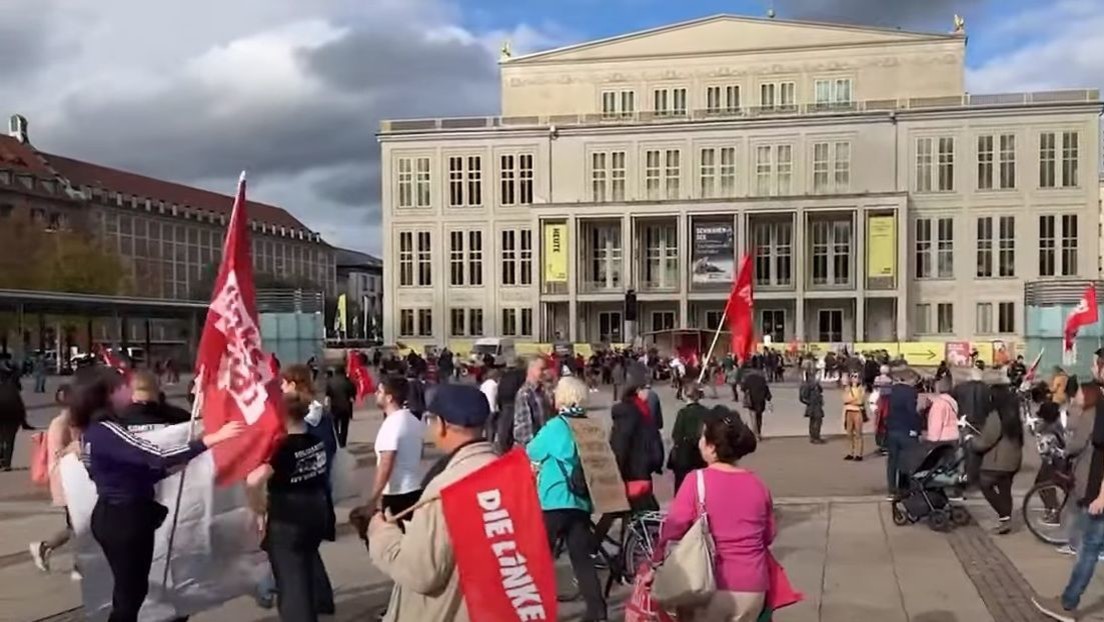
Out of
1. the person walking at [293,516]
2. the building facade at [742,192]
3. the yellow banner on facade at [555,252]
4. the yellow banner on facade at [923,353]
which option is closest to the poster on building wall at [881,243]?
the building facade at [742,192]

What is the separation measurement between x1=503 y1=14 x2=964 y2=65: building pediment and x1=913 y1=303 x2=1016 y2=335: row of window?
1722 centimetres

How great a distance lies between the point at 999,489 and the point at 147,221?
385ft

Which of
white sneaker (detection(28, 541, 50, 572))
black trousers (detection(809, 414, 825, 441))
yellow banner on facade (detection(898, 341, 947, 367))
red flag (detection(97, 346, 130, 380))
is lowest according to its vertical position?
yellow banner on facade (detection(898, 341, 947, 367))

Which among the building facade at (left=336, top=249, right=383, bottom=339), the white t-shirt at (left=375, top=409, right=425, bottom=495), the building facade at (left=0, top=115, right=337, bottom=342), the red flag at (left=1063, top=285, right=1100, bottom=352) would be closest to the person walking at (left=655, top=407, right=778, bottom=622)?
the white t-shirt at (left=375, top=409, right=425, bottom=495)

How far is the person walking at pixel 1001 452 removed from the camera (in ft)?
37.2

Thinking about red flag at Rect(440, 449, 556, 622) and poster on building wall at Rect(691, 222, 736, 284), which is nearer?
red flag at Rect(440, 449, 556, 622)

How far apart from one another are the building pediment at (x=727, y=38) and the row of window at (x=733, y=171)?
299 inches

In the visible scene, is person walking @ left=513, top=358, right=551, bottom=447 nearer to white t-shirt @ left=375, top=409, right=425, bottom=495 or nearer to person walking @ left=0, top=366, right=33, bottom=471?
white t-shirt @ left=375, top=409, right=425, bottom=495

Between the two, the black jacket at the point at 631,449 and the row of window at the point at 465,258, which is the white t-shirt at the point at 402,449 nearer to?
the black jacket at the point at 631,449

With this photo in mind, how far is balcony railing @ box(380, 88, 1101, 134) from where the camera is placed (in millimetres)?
66938

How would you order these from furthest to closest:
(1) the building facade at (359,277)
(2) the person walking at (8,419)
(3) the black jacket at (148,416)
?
(1) the building facade at (359,277)
(2) the person walking at (8,419)
(3) the black jacket at (148,416)

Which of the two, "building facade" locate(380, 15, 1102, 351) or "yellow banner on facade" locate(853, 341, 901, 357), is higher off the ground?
"building facade" locate(380, 15, 1102, 351)

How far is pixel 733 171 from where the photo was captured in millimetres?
69625

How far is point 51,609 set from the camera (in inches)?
328
